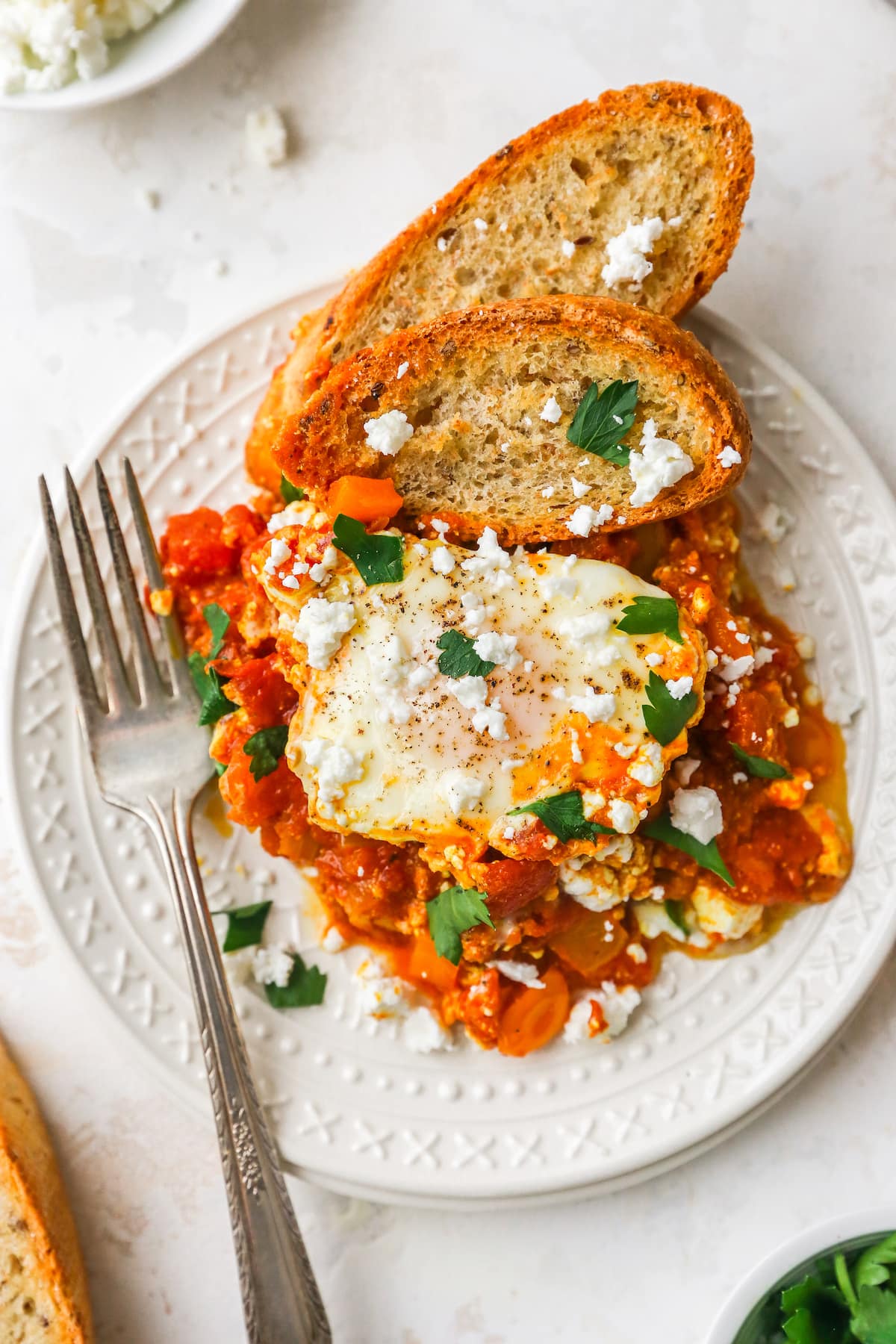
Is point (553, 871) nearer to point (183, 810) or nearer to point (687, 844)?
point (687, 844)

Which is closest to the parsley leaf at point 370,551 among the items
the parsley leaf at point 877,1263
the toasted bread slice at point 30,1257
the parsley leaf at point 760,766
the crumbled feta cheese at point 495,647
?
the crumbled feta cheese at point 495,647

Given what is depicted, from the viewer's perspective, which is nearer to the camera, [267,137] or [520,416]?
[520,416]

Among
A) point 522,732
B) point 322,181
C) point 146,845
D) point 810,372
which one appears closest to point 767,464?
point 810,372

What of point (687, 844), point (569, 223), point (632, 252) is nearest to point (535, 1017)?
point (687, 844)

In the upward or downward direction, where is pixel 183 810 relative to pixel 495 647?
downward

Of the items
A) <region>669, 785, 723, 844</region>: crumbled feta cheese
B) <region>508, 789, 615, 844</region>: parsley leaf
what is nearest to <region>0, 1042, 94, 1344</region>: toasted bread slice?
<region>508, 789, 615, 844</region>: parsley leaf

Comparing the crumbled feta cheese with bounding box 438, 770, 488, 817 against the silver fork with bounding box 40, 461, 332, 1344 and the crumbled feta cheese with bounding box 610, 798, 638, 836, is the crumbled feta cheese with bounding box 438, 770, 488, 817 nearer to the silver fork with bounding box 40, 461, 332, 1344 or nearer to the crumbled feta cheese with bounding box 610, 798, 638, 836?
the crumbled feta cheese with bounding box 610, 798, 638, 836
